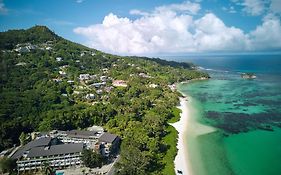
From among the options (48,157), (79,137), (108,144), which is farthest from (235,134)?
(48,157)

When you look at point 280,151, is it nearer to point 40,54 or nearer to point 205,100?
point 205,100

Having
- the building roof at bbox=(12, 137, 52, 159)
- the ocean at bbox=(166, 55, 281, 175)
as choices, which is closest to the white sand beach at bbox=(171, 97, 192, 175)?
the ocean at bbox=(166, 55, 281, 175)

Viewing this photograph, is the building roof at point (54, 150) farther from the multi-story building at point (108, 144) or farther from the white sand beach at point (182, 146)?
the white sand beach at point (182, 146)

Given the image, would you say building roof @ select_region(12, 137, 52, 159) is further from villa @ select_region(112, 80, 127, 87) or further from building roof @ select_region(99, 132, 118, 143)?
villa @ select_region(112, 80, 127, 87)

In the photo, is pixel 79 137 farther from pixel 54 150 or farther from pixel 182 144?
pixel 182 144

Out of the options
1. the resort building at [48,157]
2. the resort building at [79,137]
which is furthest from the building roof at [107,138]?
the resort building at [48,157]

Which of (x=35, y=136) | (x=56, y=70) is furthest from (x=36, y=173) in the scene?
(x=56, y=70)
